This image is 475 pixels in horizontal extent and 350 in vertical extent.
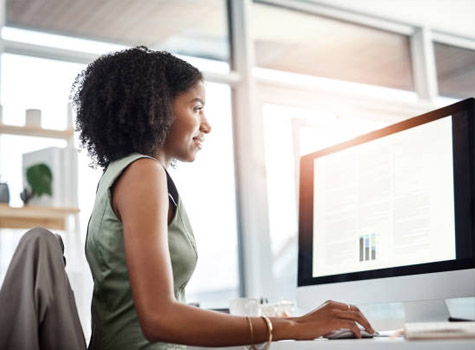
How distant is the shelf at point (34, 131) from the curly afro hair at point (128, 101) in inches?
48.2

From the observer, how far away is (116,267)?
1.42 metres

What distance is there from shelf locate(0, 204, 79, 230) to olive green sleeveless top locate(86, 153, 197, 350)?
1.36 meters

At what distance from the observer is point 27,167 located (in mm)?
2850

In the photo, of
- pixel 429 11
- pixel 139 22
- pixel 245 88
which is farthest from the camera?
pixel 429 11

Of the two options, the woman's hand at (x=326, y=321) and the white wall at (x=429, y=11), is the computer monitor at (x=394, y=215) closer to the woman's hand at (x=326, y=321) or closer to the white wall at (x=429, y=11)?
the woman's hand at (x=326, y=321)

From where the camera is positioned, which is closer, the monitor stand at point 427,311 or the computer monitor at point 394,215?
the computer monitor at point 394,215

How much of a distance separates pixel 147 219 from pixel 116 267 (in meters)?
0.16

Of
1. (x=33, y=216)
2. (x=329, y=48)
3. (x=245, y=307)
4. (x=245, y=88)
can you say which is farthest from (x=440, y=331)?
(x=329, y=48)

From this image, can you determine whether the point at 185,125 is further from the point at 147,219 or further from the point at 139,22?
the point at 139,22

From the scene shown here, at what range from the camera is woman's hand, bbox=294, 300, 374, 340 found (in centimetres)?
135

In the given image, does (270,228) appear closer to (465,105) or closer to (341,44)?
(341,44)

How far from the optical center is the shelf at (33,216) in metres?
2.76

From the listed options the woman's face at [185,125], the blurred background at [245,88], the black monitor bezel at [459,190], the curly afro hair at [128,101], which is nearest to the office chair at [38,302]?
the curly afro hair at [128,101]

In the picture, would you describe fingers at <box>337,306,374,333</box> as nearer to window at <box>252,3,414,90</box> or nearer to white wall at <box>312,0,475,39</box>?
window at <box>252,3,414,90</box>
